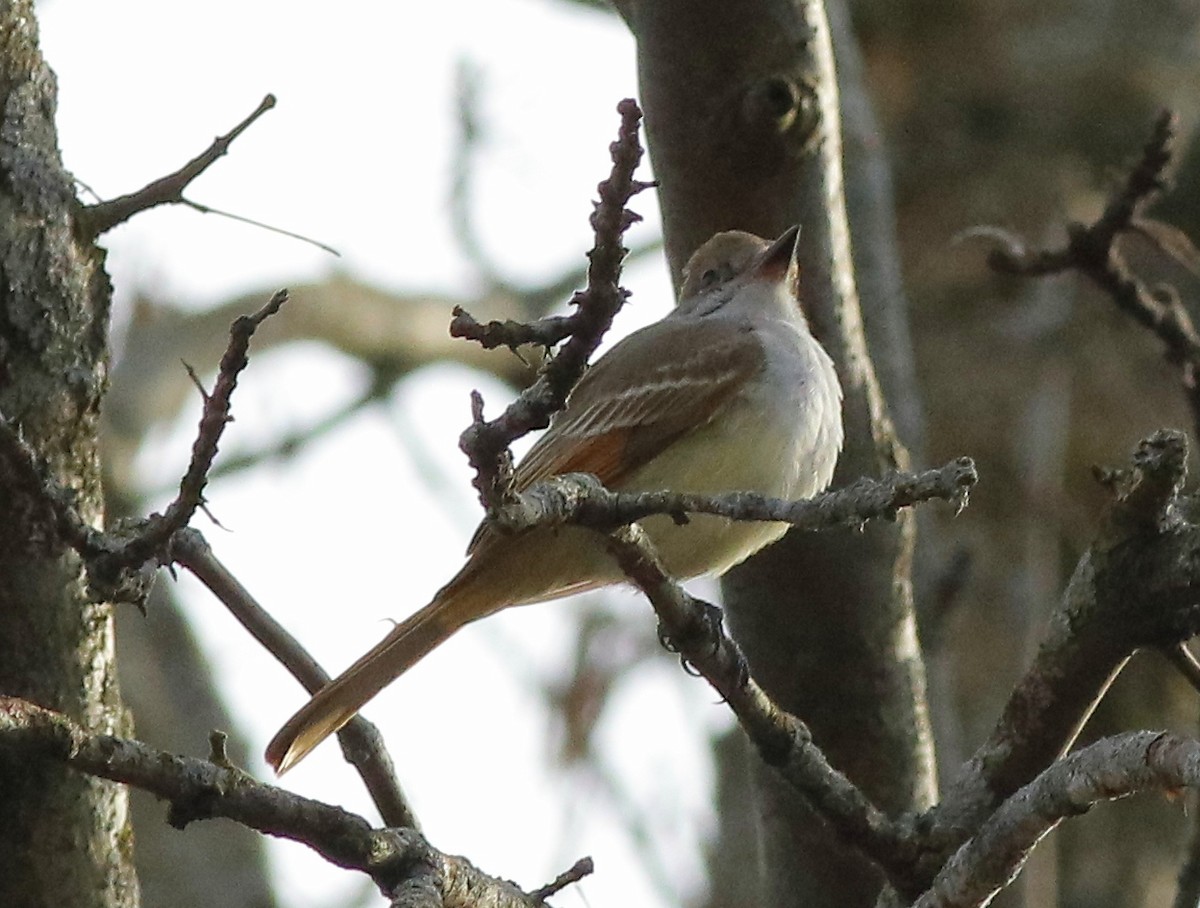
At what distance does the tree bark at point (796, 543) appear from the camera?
463cm

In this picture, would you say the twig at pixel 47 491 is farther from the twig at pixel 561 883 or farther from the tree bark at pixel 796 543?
the tree bark at pixel 796 543

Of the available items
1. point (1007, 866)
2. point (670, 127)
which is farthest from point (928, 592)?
point (1007, 866)

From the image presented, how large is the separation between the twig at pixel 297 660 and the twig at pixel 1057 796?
1115mm

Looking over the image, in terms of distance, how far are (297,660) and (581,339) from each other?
157 cm

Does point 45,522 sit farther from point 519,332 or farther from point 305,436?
point 305,436

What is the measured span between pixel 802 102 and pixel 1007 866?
6.86 feet

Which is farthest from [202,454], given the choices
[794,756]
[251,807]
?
[794,756]

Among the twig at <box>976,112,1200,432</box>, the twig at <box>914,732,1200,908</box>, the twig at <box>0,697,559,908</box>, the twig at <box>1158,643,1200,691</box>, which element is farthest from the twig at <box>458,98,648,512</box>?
the twig at <box>976,112,1200,432</box>

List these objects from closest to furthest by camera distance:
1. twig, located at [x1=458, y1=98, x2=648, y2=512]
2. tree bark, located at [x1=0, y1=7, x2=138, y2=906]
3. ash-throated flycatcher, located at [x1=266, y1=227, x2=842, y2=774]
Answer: twig, located at [x1=458, y1=98, x2=648, y2=512]
tree bark, located at [x1=0, y1=7, x2=138, y2=906]
ash-throated flycatcher, located at [x1=266, y1=227, x2=842, y2=774]

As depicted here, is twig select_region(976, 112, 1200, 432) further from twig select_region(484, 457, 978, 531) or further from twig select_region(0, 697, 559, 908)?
twig select_region(0, 697, 559, 908)

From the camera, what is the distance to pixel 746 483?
5.39 m

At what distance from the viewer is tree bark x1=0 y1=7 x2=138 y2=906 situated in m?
3.27

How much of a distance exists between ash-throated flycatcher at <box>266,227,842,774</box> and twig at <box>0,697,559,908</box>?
5.44 feet

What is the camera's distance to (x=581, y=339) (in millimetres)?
2920
